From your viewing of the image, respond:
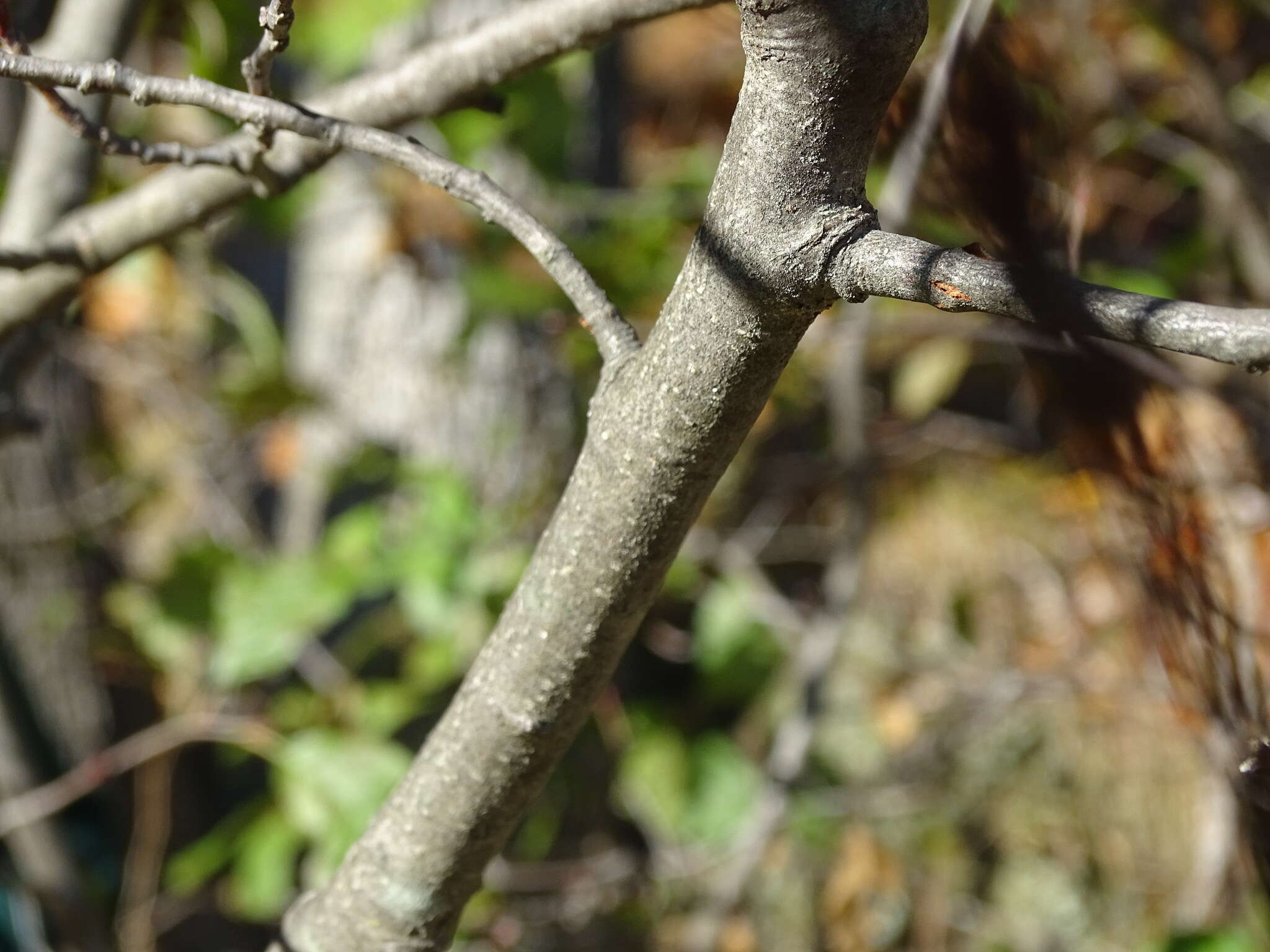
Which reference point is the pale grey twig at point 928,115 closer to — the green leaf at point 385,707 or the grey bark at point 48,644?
the green leaf at point 385,707

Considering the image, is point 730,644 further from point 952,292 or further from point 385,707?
point 952,292

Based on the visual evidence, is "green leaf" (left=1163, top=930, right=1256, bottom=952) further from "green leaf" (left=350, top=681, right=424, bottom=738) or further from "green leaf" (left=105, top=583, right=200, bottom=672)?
"green leaf" (left=105, top=583, right=200, bottom=672)

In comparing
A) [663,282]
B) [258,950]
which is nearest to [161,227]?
[663,282]

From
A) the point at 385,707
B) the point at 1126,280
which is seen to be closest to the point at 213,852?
the point at 385,707

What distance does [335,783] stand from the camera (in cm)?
137

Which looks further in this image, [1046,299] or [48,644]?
[48,644]

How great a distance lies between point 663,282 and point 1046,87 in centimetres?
60

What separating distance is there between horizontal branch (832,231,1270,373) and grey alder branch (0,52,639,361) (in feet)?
0.54

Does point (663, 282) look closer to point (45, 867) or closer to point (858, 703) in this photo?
point (45, 867)

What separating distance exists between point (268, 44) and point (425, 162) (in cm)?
11

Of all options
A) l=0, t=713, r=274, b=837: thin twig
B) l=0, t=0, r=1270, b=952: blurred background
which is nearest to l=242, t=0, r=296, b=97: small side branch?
l=0, t=0, r=1270, b=952: blurred background

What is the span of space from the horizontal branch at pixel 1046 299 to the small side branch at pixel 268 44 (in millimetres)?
342

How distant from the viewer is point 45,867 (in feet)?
4.70

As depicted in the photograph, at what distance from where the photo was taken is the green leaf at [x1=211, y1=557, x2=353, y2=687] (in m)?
1.50
